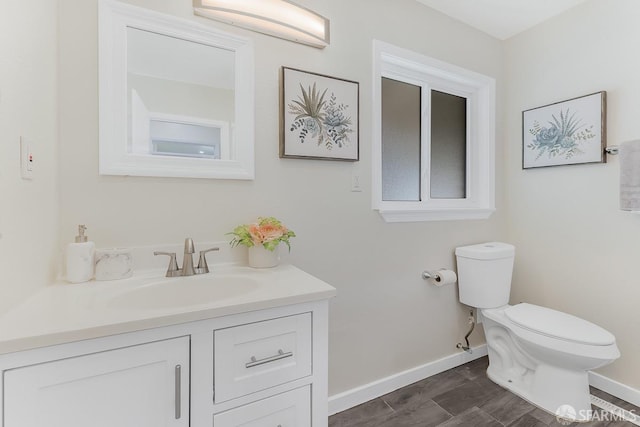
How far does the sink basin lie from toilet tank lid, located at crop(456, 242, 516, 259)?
1.44 m

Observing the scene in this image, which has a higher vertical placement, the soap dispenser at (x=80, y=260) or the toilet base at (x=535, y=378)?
the soap dispenser at (x=80, y=260)

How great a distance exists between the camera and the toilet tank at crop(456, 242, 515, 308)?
74.3 inches

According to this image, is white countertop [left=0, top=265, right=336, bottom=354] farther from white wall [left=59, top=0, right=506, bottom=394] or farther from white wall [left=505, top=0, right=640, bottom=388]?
white wall [left=505, top=0, right=640, bottom=388]

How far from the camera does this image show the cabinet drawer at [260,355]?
82 cm

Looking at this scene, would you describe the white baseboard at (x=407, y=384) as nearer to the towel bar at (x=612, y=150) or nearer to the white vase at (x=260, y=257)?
the white vase at (x=260, y=257)

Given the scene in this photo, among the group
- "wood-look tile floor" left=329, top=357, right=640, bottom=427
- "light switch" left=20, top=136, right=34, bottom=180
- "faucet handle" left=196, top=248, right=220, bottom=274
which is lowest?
"wood-look tile floor" left=329, top=357, right=640, bottom=427

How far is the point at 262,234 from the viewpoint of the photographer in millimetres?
1246

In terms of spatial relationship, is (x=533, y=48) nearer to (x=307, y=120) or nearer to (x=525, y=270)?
(x=525, y=270)

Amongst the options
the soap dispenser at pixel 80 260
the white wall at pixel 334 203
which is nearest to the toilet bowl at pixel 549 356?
the white wall at pixel 334 203

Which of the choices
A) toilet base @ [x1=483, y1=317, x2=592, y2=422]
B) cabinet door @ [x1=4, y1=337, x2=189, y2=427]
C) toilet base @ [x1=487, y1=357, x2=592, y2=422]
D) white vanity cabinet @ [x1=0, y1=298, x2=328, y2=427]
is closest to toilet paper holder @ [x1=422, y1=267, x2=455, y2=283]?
toilet base @ [x1=483, y1=317, x2=592, y2=422]

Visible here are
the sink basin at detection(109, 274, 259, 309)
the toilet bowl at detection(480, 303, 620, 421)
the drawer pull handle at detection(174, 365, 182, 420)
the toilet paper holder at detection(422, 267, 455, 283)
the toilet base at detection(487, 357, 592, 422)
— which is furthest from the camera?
the toilet paper holder at detection(422, 267, 455, 283)

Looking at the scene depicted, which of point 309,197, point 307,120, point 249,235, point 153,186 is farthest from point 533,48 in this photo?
point 153,186

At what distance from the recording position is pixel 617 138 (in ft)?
5.62

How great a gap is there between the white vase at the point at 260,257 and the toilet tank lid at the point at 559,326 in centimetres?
139
